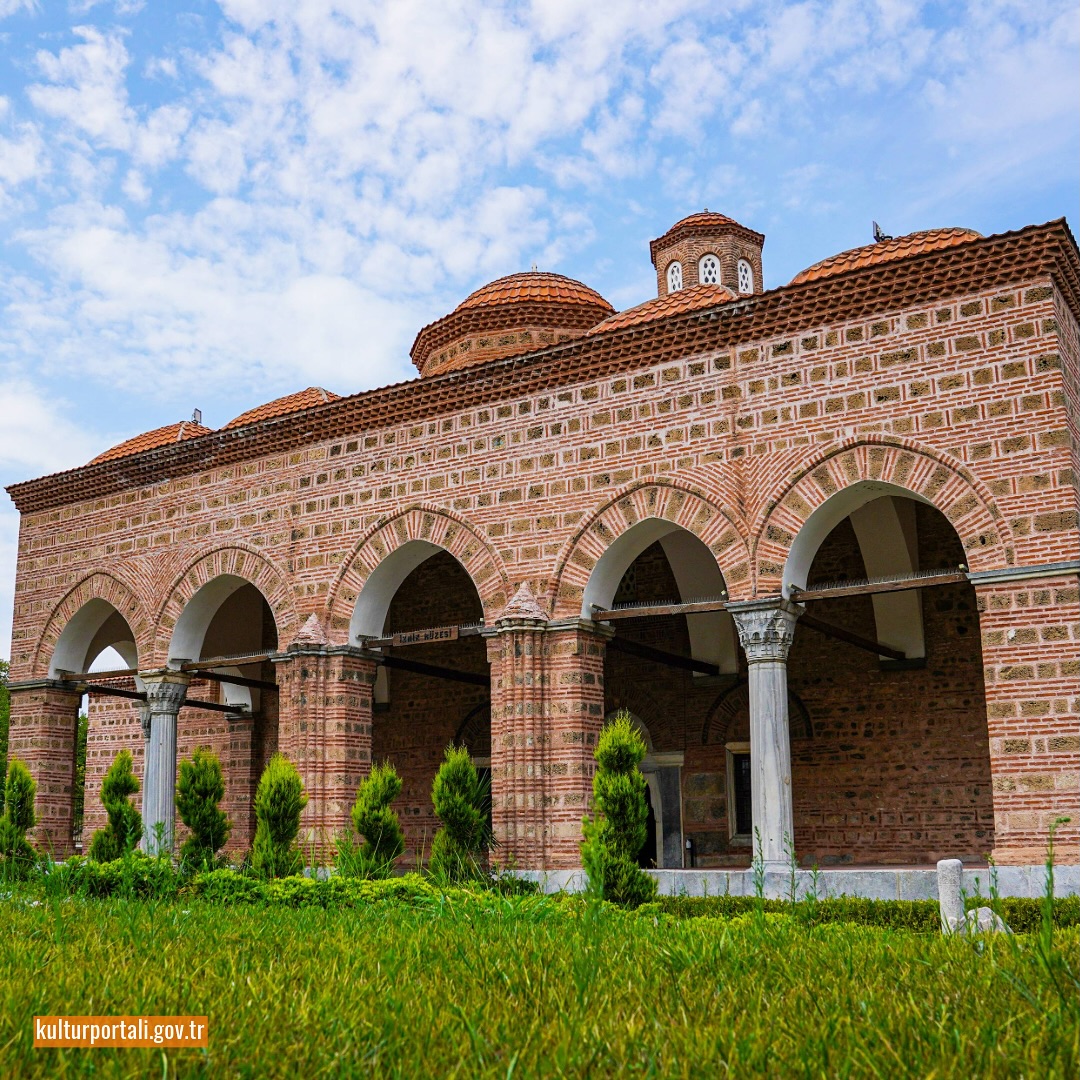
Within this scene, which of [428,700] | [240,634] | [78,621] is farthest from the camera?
[240,634]

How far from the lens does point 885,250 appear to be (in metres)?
10.0

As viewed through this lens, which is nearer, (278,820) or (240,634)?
(278,820)

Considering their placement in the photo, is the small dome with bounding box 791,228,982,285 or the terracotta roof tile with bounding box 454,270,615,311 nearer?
the small dome with bounding box 791,228,982,285

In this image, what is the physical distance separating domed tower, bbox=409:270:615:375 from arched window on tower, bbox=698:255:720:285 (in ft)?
17.5

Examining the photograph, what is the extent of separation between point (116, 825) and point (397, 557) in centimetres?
355

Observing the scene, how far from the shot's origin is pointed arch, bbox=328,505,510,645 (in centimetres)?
1101

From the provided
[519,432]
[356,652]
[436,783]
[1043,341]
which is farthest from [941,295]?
[356,652]

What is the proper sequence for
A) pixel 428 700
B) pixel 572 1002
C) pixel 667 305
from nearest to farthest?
pixel 572 1002 < pixel 667 305 < pixel 428 700

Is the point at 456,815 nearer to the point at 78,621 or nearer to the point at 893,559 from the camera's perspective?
the point at 893,559

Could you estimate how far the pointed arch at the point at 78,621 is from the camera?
13750mm

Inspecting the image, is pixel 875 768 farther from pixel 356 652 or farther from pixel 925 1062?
pixel 925 1062

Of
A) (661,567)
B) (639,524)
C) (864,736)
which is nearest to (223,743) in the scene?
(661,567)

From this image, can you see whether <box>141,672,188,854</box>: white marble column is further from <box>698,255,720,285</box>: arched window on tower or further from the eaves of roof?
<box>698,255,720,285</box>: arched window on tower

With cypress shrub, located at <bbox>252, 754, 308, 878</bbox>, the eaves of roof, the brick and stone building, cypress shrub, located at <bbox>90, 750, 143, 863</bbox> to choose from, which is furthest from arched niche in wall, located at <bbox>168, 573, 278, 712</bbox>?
cypress shrub, located at <bbox>252, 754, 308, 878</bbox>
